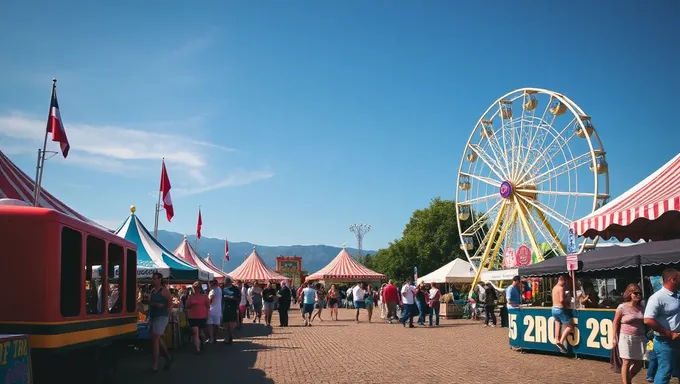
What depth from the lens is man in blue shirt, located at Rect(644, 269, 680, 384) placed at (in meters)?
7.27

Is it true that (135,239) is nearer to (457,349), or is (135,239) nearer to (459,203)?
(457,349)

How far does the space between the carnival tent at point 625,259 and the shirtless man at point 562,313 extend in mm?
1327

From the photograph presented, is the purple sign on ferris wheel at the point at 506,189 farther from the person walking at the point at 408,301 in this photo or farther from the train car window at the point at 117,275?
the train car window at the point at 117,275

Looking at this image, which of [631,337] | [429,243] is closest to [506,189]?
[631,337]

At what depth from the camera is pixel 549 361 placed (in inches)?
478

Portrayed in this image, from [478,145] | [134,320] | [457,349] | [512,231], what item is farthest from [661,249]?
[478,145]

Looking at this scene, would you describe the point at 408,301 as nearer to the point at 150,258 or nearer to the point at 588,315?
the point at 150,258

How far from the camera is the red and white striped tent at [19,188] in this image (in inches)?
495

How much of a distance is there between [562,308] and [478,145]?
23.9 meters

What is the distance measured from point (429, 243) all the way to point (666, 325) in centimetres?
6320

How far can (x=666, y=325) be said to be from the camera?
24.2 ft

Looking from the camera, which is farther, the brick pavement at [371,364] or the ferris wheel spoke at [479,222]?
the ferris wheel spoke at [479,222]

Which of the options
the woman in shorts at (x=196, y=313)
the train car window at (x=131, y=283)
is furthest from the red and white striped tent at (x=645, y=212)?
the train car window at (x=131, y=283)

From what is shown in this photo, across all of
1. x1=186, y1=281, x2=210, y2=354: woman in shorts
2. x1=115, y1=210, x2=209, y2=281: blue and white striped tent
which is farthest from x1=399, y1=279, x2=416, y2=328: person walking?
x1=186, y1=281, x2=210, y2=354: woman in shorts
